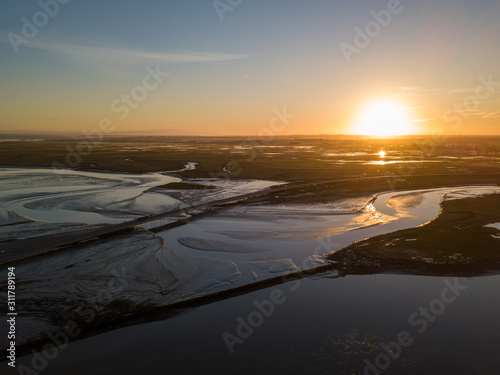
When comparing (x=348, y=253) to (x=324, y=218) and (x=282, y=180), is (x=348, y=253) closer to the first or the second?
(x=324, y=218)

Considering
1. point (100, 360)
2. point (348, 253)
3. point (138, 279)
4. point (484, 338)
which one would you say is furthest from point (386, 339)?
point (138, 279)

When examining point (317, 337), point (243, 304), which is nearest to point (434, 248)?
point (317, 337)

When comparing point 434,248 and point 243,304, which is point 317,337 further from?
point 434,248

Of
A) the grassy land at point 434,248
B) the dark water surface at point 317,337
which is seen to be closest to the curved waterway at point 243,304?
the dark water surface at point 317,337

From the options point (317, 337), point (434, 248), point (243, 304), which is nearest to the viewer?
point (317, 337)

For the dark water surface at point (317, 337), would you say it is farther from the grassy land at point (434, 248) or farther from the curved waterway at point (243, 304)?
the grassy land at point (434, 248)
